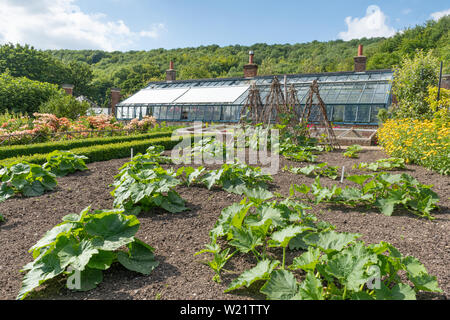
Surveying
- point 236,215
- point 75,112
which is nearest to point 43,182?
point 236,215

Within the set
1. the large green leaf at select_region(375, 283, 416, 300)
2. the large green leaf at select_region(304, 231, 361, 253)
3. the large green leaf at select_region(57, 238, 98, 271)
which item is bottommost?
the large green leaf at select_region(375, 283, 416, 300)

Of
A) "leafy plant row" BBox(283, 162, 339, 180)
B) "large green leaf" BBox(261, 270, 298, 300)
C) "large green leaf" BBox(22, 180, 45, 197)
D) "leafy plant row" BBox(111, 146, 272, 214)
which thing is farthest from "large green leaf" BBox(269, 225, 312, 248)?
"large green leaf" BBox(22, 180, 45, 197)

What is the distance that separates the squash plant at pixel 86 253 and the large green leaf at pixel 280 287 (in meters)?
1.05

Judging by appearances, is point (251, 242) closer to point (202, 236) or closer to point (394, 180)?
point (202, 236)

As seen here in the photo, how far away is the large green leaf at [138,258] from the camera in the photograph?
254cm

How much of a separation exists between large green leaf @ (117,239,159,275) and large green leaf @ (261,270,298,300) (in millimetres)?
1048

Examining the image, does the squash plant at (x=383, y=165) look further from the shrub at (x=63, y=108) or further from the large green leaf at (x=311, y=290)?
the shrub at (x=63, y=108)

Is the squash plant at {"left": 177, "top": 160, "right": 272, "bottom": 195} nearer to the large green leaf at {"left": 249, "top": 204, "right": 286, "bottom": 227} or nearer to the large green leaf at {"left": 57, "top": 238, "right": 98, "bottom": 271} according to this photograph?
the large green leaf at {"left": 249, "top": 204, "right": 286, "bottom": 227}

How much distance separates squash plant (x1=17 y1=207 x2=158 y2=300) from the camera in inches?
89.7

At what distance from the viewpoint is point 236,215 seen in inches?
108

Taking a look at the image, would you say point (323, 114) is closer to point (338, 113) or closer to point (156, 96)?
point (338, 113)

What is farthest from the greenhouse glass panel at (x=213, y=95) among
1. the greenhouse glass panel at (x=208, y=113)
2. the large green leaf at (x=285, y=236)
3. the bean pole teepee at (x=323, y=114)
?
the large green leaf at (x=285, y=236)
